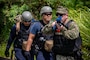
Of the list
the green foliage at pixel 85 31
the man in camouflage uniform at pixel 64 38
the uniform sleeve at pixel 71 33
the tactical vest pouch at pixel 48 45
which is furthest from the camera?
the green foliage at pixel 85 31

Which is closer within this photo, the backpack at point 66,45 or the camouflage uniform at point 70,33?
the camouflage uniform at point 70,33

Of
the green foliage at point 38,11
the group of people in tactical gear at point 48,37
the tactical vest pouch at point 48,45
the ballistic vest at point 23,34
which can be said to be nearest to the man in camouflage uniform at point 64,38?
the group of people in tactical gear at point 48,37

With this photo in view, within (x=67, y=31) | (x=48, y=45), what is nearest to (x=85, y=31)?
(x=48, y=45)

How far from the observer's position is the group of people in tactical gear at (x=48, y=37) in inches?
186

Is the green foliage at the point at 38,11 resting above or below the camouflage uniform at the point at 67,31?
below

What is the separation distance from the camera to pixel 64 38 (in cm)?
474

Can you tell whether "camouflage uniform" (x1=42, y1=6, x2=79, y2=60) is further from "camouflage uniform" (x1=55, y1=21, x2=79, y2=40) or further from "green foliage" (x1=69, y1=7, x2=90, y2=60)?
"green foliage" (x1=69, y1=7, x2=90, y2=60)

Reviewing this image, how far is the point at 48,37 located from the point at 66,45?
0.64 meters

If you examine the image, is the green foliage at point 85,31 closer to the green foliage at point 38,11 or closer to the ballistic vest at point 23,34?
the green foliage at point 38,11

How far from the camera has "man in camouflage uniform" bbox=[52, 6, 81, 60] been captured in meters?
4.67

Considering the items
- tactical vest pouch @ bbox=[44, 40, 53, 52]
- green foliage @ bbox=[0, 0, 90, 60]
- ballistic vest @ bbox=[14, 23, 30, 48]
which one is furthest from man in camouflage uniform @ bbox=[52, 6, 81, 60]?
green foliage @ bbox=[0, 0, 90, 60]

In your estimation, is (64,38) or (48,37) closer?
(64,38)

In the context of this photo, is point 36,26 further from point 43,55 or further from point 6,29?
point 6,29

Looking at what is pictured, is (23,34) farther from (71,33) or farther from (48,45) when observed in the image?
(71,33)
